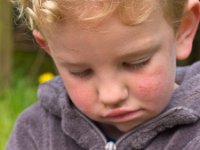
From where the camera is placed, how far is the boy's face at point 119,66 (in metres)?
1.57

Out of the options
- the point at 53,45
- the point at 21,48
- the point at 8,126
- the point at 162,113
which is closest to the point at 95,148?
the point at 162,113

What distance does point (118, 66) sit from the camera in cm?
160

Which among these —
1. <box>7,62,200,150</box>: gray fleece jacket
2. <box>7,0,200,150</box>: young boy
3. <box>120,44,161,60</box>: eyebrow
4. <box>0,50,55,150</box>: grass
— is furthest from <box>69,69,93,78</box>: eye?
<box>0,50,55,150</box>: grass

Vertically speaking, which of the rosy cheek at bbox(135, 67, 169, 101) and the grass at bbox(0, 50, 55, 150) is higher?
the rosy cheek at bbox(135, 67, 169, 101)

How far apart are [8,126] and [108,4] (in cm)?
181

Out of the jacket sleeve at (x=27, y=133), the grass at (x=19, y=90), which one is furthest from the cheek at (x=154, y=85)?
the grass at (x=19, y=90)

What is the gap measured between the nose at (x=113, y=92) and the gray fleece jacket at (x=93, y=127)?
0.18m

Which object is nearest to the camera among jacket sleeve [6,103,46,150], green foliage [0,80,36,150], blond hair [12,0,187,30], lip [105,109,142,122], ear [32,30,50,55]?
blond hair [12,0,187,30]

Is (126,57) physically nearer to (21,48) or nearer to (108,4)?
(108,4)

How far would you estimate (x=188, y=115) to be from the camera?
174 centimetres

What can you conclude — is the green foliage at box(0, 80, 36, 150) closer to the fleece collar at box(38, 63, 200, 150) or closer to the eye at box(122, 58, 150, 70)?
the fleece collar at box(38, 63, 200, 150)

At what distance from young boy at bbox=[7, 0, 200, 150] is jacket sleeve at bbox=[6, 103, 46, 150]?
105 mm

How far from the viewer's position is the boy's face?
1.57 metres

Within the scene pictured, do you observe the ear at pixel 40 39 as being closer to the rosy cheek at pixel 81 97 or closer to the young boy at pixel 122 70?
the young boy at pixel 122 70
